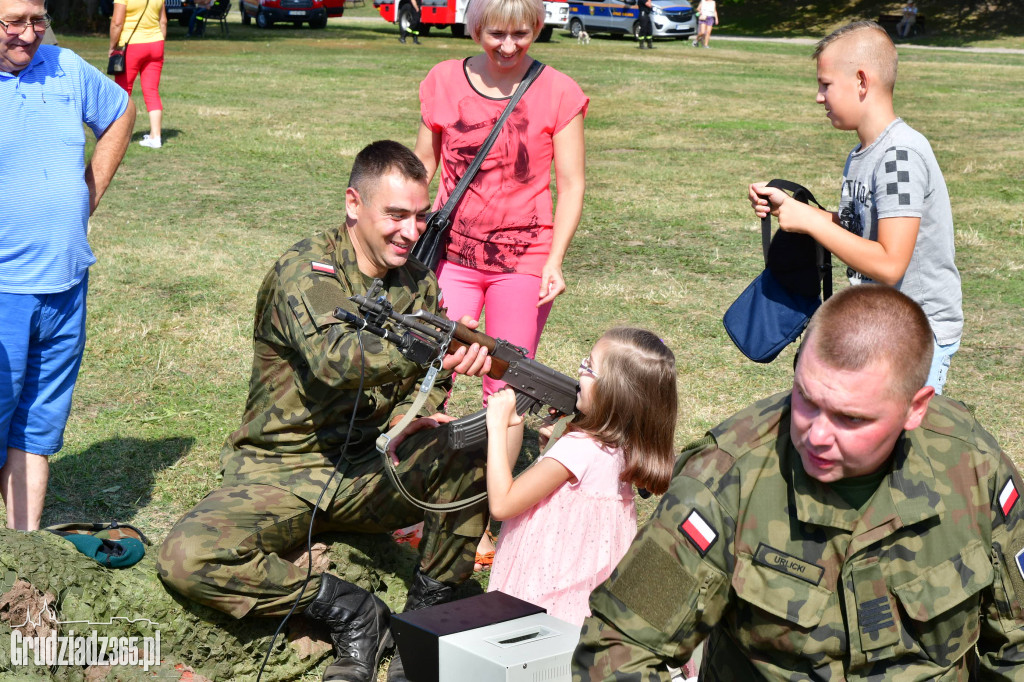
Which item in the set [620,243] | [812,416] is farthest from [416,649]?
[620,243]

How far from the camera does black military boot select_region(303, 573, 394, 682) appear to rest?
163 inches

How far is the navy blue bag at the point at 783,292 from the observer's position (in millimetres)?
4164

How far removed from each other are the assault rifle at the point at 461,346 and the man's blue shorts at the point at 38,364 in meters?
1.37

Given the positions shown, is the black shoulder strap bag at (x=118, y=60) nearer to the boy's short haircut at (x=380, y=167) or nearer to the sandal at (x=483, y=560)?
the boy's short haircut at (x=380, y=167)

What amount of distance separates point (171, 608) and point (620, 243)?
754 centimetres

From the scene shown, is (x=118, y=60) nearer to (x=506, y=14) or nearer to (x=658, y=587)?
(x=506, y=14)

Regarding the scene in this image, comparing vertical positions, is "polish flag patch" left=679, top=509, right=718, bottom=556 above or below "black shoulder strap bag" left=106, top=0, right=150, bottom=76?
below

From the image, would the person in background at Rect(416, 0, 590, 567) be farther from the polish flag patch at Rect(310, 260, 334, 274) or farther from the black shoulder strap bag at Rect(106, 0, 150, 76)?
the black shoulder strap bag at Rect(106, 0, 150, 76)

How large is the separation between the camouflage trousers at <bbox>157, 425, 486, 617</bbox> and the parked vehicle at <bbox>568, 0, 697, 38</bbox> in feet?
112

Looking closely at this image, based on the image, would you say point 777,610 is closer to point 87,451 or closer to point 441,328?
point 441,328

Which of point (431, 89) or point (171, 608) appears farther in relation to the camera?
point (431, 89)

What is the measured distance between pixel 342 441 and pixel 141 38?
10.7 m

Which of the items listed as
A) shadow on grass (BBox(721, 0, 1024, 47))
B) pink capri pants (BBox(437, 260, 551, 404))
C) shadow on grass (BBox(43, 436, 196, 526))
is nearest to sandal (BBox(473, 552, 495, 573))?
pink capri pants (BBox(437, 260, 551, 404))

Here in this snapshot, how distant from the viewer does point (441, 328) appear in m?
3.95
